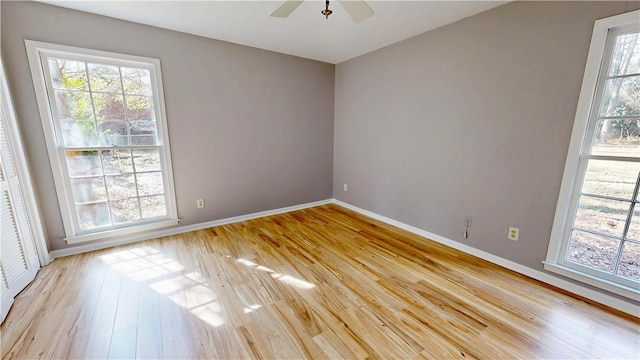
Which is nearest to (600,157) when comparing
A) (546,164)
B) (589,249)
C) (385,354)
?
(546,164)

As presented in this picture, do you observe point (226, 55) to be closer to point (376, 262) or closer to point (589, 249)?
point (376, 262)

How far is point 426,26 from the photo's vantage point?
244 centimetres

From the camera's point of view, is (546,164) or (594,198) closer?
(594,198)

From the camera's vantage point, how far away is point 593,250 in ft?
6.03

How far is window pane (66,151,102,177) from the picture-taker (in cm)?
233

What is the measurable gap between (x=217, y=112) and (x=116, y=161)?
1141 mm

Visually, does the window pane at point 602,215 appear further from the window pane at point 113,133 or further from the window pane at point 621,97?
the window pane at point 113,133

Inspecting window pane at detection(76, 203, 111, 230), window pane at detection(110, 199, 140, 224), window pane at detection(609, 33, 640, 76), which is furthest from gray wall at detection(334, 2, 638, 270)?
window pane at detection(76, 203, 111, 230)

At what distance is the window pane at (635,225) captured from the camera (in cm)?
164

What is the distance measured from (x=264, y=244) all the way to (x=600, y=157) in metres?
2.87

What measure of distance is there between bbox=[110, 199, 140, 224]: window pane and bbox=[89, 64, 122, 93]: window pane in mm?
1140

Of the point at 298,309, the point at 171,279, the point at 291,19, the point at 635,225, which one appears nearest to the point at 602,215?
the point at 635,225

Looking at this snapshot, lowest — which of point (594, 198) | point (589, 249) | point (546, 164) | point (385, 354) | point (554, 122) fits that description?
point (385, 354)

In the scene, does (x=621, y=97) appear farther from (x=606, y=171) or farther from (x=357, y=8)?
(x=357, y=8)
